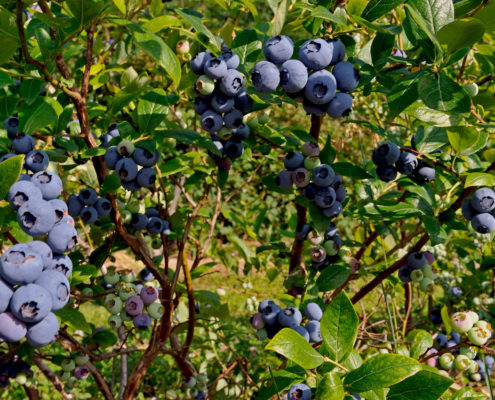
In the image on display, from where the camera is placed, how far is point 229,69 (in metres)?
1.11

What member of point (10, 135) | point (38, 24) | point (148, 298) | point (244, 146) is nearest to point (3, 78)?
point (10, 135)

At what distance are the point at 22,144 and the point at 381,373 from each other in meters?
0.96

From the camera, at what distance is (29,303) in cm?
73

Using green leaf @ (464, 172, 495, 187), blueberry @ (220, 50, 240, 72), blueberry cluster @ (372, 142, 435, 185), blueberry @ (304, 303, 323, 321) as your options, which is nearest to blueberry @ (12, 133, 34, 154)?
blueberry @ (220, 50, 240, 72)

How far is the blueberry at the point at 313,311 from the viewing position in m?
1.26

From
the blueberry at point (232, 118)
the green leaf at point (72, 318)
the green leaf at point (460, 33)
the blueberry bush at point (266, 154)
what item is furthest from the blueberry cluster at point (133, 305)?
the green leaf at point (460, 33)

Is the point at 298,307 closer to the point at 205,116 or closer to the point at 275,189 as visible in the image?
the point at 275,189

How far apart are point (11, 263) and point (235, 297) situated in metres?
4.69

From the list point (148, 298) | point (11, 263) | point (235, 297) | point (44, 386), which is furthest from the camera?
point (235, 297)

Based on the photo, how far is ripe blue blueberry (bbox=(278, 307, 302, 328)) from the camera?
48.6 inches

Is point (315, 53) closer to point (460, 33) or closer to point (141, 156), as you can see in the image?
point (460, 33)

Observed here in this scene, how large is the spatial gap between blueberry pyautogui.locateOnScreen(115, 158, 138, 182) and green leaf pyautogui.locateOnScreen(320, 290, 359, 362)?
24.1 inches

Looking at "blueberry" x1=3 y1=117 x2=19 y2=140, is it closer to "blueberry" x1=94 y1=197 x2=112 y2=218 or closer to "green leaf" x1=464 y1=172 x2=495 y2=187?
"blueberry" x1=94 y1=197 x2=112 y2=218

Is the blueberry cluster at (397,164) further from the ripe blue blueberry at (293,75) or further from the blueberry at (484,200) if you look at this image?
the ripe blue blueberry at (293,75)
